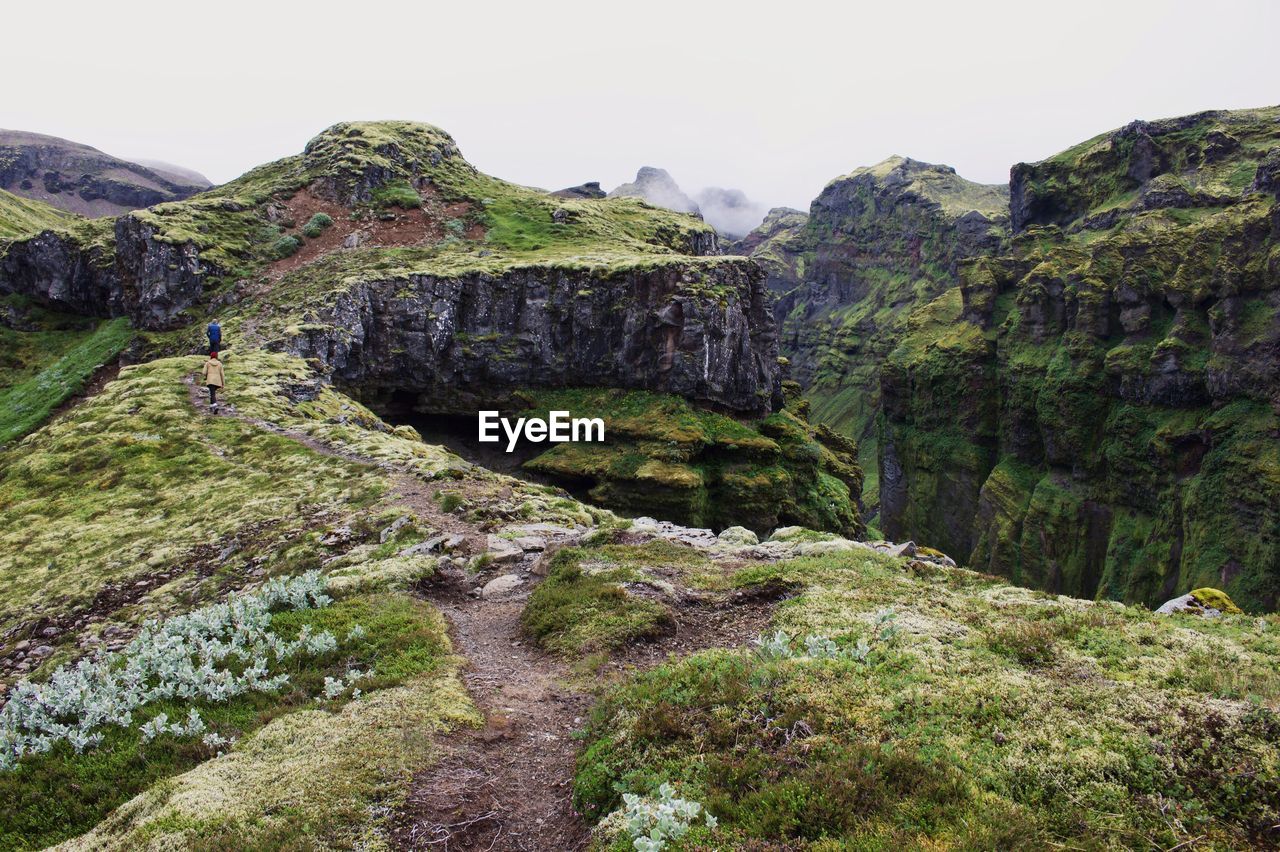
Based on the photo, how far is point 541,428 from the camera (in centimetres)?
6844

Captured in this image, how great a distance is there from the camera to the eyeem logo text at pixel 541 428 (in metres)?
66.1

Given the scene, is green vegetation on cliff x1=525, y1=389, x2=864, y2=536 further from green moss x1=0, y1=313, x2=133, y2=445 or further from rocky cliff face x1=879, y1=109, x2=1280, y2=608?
rocky cliff face x1=879, y1=109, x2=1280, y2=608

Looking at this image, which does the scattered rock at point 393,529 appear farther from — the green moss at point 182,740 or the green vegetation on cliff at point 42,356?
the green vegetation on cliff at point 42,356

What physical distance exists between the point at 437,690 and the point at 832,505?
62.0 metres

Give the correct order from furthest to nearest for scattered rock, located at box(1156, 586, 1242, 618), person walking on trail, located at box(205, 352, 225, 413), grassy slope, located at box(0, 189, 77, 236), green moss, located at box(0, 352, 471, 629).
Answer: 1. grassy slope, located at box(0, 189, 77, 236)
2. person walking on trail, located at box(205, 352, 225, 413)
3. green moss, located at box(0, 352, 471, 629)
4. scattered rock, located at box(1156, 586, 1242, 618)

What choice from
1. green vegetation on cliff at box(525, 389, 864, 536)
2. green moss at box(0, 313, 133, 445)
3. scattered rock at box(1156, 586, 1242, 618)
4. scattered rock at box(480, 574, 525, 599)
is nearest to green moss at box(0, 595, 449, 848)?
scattered rock at box(480, 574, 525, 599)

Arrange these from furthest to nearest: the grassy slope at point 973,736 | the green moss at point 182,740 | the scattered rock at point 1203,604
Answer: the scattered rock at point 1203,604, the green moss at point 182,740, the grassy slope at point 973,736

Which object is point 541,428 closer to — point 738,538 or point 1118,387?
point 738,538

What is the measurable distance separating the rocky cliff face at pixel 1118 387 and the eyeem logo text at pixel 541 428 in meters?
89.4

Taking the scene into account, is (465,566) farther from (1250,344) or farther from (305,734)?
(1250,344)

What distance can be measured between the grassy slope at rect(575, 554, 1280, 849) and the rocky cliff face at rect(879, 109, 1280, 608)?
10621cm

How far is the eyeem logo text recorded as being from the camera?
6612cm

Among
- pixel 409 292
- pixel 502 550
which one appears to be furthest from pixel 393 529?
pixel 409 292

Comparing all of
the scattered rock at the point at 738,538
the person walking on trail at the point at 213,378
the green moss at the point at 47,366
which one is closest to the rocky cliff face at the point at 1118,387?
the scattered rock at the point at 738,538
